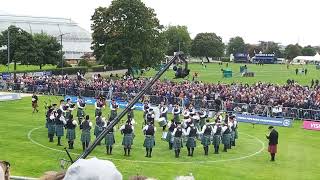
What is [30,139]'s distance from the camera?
24.6 m

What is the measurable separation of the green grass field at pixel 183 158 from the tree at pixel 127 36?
108ft

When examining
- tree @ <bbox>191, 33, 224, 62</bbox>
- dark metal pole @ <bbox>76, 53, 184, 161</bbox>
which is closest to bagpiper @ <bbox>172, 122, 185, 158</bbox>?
dark metal pole @ <bbox>76, 53, 184, 161</bbox>

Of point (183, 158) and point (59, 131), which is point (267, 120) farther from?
point (59, 131)

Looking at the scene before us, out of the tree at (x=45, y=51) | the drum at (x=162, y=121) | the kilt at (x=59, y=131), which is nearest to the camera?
the kilt at (x=59, y=131)

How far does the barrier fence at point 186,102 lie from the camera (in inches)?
1404

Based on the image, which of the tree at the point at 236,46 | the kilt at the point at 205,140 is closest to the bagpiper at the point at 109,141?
the kilt at the point at 205,140

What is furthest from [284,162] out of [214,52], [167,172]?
[214,52]

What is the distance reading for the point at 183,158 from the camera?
2195 cm

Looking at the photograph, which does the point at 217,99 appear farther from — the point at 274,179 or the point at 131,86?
the point at 274,179

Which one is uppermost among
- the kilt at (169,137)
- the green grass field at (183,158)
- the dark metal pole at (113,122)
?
the dark metal pole at (113,122)

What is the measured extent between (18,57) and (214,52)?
84.0m

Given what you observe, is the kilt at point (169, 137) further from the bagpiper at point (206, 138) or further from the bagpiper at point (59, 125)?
the bagpiper at point (59, 125)

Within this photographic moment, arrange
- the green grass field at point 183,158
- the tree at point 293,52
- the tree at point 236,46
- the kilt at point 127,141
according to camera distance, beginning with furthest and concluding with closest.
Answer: the tree at point 236,46 → the tree at point 293,52 → the kilt at point 127,141 → the green grass field at point 183,158

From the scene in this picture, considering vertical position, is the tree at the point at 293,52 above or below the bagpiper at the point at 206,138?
above
